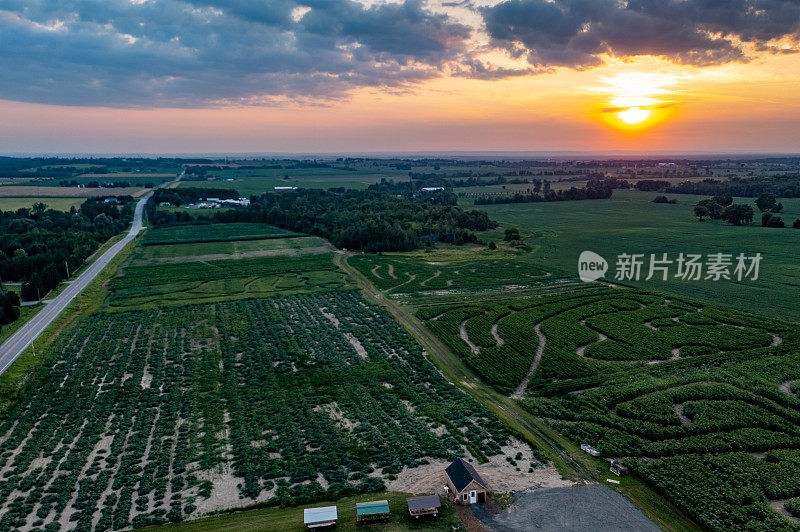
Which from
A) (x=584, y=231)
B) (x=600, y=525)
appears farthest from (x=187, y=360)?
(x=584, y=231)

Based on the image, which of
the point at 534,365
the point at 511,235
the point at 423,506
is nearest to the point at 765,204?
the point at 511,235

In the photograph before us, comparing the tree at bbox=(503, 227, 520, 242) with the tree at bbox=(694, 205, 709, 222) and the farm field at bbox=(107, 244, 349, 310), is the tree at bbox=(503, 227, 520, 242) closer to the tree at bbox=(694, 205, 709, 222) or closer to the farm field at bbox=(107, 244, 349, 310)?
the farm field at bbox=(107, 244, 349, 310)

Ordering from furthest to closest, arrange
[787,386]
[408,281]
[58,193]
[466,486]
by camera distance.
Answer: [58,193], [408,281], [787,386], [466,486]

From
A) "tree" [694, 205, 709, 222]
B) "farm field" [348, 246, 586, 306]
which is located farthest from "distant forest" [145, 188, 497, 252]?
"tree" [694, 205, 709, 222]

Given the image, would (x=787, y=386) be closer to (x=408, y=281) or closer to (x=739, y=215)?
(x=408, y=281)

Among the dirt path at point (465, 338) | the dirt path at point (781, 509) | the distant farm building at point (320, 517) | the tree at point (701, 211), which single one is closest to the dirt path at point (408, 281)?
the dirt path at point (465, 338)

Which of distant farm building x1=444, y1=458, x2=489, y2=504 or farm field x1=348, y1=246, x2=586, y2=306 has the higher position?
farm field x1=348, y1=246, x2=586, y2=306

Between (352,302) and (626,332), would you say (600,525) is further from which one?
(352,302)
